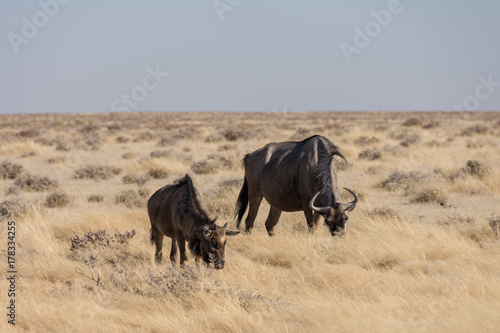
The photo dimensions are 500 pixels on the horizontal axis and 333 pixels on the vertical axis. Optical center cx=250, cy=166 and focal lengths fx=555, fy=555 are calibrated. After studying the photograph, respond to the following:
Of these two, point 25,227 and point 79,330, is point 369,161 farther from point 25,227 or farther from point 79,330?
point 79,330

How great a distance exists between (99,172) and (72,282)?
39.1ft

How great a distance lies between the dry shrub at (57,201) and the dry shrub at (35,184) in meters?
2.45

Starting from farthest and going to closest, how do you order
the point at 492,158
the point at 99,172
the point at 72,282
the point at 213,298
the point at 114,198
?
the point at 492,158
the point at 99,172
the point at 114,198
the point at 72,282
the point at 213,298

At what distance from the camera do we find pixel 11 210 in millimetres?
11172

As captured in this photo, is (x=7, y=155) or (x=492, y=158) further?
(x=7, y=155)

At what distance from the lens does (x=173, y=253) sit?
7758mm

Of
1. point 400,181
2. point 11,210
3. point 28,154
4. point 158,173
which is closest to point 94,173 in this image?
point 158,173

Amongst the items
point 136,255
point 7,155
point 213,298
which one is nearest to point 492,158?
point 136,255

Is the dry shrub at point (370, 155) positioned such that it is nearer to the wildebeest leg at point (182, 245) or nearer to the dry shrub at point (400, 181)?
the dry shrub at point (400, 181)

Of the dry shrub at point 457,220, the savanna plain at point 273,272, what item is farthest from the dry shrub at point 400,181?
the dry shrub at point 457,220

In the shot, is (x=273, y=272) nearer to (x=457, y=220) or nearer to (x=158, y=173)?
(x=457, y=220)

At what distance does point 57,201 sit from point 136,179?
161 inches

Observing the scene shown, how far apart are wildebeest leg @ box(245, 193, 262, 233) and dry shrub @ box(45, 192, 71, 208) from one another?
214 inches

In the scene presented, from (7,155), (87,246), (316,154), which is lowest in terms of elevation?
(7,155)
